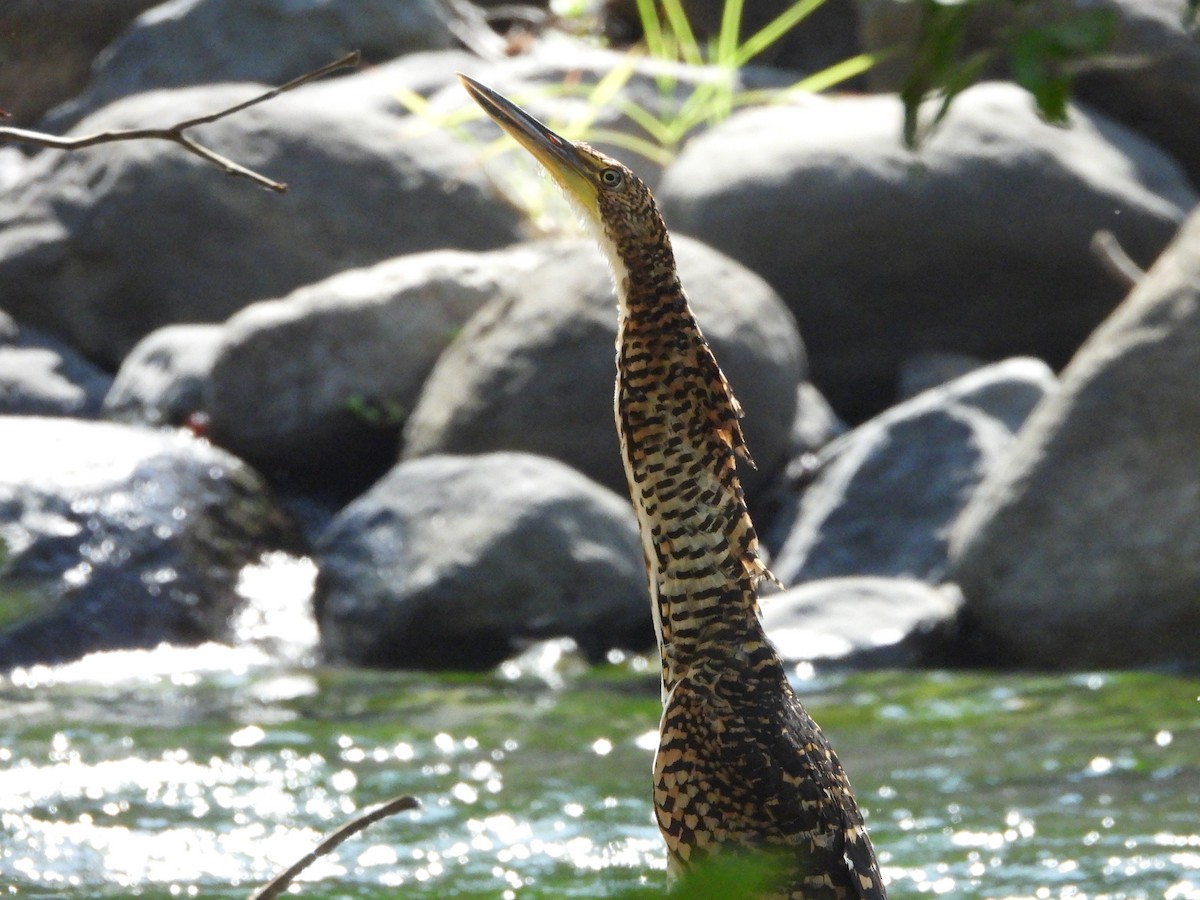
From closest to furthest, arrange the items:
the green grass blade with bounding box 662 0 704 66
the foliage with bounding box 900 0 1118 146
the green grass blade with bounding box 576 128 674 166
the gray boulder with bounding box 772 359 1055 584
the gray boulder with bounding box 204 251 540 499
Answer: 1. the foliage with bounding box 900 0 1118 146
2. the gray boulder with bounding box 772 359 1055 584
3. the gray boulder with bounding box 204 251 540 499
4. the green grass blade with bounding box 576 128 674 166
5. the green grass blade with bounding box 662 0 704 66

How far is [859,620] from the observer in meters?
9.36

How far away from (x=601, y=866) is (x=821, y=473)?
5014mm

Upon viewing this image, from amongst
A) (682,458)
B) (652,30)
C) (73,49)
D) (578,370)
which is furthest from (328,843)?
(73,49)

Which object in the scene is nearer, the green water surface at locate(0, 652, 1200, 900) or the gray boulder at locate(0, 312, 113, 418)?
the green water surface at locate(0, 652, 1200, 900)

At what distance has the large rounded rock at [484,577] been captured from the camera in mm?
9477

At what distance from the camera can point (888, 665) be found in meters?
9.20

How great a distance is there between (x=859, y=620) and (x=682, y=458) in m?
5.77

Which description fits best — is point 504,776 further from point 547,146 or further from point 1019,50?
point 1019,50

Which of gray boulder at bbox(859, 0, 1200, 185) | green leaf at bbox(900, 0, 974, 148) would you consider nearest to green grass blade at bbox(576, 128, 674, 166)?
gray boulder at bbox(859, 0, 1200, 185)

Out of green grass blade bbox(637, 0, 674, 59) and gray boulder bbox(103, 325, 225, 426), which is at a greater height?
green grass blade bbox(637, 0, 674, 59)

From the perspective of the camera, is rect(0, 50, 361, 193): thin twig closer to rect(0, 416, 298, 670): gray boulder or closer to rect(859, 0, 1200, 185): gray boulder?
rect(0, 416, 298, 670): gray boulder

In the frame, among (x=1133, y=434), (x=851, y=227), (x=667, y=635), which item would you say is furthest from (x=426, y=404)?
(x=667, y=635)

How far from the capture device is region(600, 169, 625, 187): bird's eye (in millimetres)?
3750

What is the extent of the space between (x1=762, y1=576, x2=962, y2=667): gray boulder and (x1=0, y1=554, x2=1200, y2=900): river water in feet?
0.66
